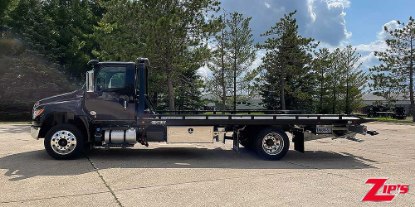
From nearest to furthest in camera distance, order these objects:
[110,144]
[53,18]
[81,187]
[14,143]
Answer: [81,187] → [110,144] → [14,143] → [53,18]

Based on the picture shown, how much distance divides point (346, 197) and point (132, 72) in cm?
622

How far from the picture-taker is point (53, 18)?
3819cm

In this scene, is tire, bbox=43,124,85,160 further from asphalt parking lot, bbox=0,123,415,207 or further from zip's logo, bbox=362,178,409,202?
zip's logo, bbox=362,178,409,202

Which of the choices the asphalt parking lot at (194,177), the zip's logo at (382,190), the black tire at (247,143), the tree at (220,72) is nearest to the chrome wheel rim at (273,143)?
the asphalt parking lot at (194,177)

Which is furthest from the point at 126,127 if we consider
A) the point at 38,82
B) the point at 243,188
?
the point at 38,82

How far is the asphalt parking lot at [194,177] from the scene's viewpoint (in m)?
6.39

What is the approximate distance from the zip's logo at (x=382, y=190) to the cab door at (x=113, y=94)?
5977 mm

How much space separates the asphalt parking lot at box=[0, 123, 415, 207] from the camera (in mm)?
6387

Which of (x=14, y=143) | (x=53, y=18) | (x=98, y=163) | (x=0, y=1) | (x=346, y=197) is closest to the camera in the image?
(x=346, y=197)

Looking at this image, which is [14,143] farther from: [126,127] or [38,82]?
[38,82]

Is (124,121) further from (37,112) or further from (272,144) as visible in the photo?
(272,144)

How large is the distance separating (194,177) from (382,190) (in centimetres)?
361

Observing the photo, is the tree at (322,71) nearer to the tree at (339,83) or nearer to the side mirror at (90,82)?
the tree at (339,83)

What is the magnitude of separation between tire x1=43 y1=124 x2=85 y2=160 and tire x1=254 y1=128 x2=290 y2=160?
180 inches
